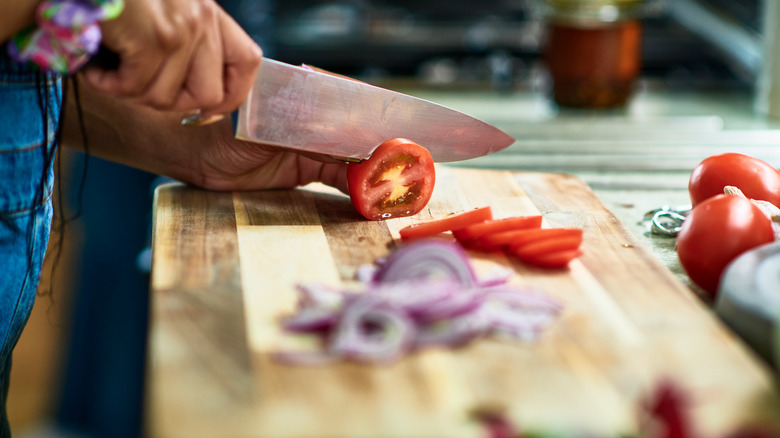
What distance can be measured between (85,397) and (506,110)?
1.71 meters

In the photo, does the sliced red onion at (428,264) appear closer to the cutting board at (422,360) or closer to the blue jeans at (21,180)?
the cutting board at (422,360)

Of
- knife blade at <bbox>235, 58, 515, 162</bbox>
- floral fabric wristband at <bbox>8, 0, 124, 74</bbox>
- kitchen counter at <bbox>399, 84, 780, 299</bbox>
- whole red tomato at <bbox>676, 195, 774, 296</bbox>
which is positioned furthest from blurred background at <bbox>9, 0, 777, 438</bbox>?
floral fabric wristband at <bbox>8, 0, 124, 74</bbox>

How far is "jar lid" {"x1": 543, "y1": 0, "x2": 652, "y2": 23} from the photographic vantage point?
7.28 feet

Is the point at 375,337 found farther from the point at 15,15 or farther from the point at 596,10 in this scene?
the point at 596,10

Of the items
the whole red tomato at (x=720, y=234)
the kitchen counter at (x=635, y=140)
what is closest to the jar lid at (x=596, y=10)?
the kitchen counter at (x=635, y=140)

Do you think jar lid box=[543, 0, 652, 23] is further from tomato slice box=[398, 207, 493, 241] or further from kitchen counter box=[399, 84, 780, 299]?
tomato slice box=[398, 207, 493, 241]

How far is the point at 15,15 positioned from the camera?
3.30 feet

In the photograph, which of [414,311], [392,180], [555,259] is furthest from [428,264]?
[392,180]

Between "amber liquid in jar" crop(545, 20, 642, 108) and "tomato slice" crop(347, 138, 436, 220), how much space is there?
116 centimetres

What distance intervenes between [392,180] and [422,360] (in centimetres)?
53

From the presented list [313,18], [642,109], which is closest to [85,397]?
[313,18]

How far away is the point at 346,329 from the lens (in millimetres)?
858

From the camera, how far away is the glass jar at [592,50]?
225cm

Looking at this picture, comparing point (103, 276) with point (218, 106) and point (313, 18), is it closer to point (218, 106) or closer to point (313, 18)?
point (313, 18)
